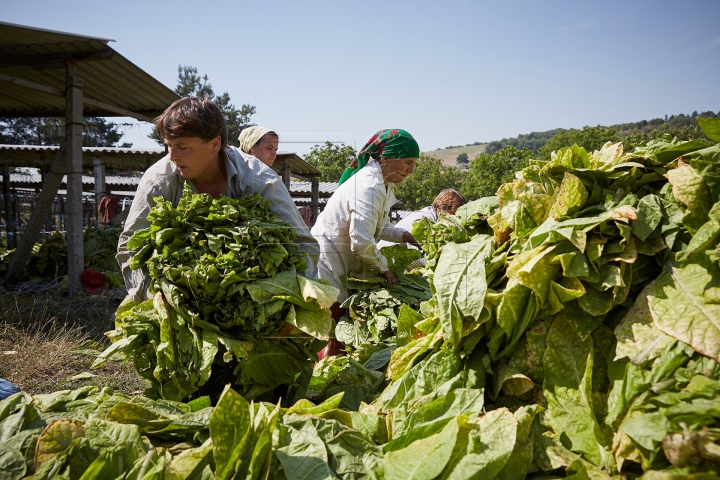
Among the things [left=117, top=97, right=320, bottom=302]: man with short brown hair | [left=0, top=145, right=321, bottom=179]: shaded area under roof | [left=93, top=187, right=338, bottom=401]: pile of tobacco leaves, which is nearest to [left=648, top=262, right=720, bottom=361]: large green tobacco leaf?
[left=93, top=187, right=338, bottom=401]: pile of tobacco leaves

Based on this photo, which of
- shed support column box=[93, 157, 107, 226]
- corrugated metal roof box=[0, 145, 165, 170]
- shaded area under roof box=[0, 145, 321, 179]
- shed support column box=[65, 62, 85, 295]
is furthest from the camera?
shed support column box=[93, 157, 107, 226]

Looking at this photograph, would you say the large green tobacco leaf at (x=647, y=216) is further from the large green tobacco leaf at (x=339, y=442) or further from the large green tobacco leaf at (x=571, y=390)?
the large green tobacco leaf at (x=339, y=442)

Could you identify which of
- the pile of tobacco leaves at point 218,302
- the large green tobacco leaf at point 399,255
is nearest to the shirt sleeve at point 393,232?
the large green tobacco leaf at point 399,255

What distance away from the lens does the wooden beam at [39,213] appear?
6.94 metres

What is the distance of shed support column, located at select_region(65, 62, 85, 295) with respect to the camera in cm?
655

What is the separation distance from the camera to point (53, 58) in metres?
6.41

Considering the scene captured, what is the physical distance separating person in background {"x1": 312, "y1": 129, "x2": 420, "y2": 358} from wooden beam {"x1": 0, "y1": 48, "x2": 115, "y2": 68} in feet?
14.4

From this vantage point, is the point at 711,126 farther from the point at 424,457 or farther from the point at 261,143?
the point at 261,143

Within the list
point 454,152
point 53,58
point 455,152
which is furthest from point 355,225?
point 454,152

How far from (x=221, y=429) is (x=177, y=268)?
78cm

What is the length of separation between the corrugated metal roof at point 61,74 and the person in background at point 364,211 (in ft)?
13.9

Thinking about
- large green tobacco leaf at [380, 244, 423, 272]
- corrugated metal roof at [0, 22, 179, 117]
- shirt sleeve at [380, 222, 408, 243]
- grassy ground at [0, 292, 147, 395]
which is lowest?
grassy ground at [0, 292, 147, 395]

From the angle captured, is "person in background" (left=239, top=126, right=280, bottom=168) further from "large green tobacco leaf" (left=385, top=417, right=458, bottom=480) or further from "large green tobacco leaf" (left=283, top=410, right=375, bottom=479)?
"large green tobacco leaf" (left=385, top=417, right=458, bottom=480)

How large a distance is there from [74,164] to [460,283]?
21.4 ft
